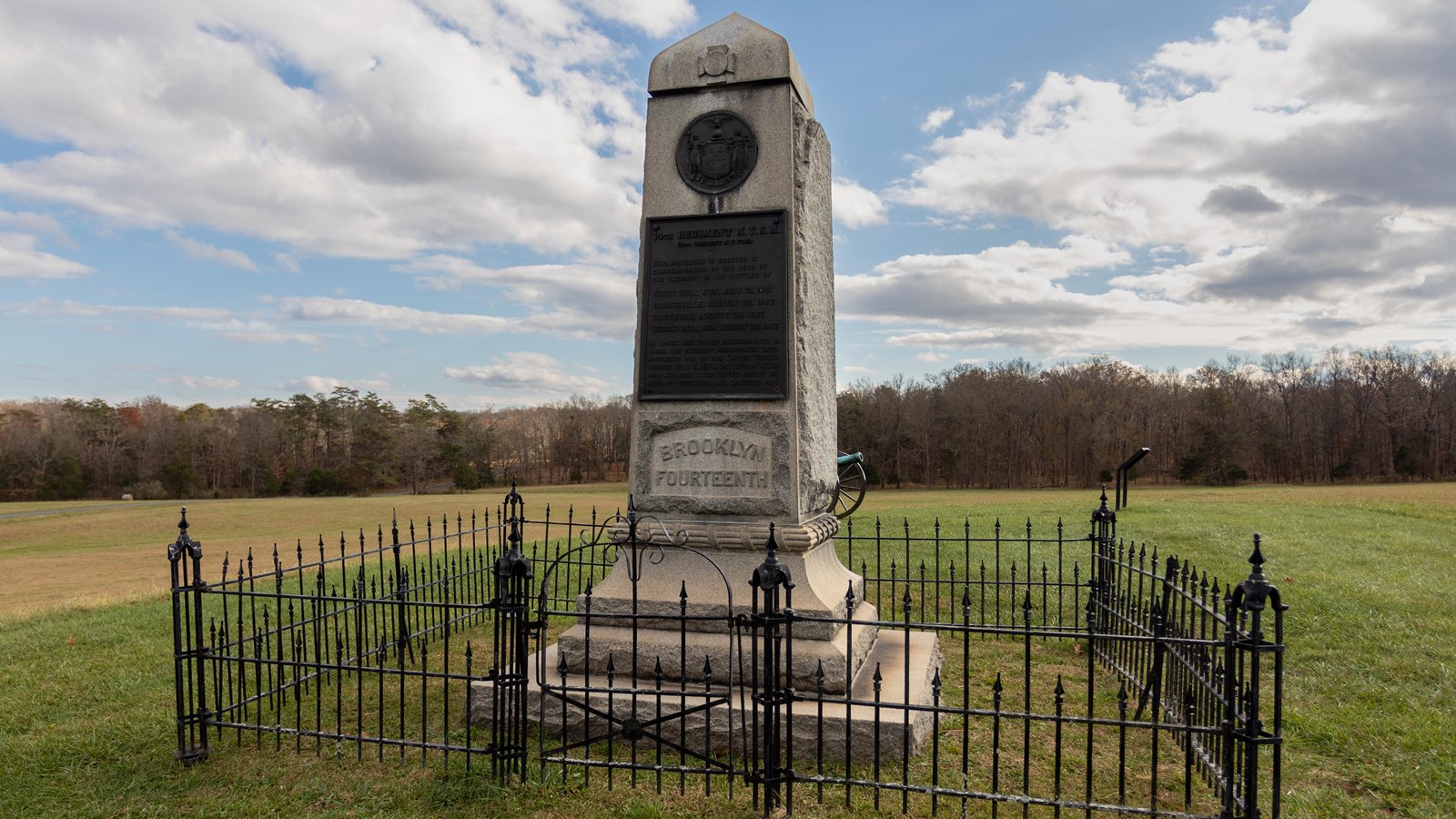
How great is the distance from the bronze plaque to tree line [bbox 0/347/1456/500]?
40621 mm

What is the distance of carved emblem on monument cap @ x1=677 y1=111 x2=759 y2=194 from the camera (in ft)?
18.8

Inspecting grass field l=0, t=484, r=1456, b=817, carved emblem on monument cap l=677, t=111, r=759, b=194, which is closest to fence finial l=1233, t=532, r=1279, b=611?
grass field l=0, t=484, r=1456, b=817

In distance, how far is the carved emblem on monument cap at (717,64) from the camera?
227 inches

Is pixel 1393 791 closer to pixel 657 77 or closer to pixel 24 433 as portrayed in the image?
pixel 657 77

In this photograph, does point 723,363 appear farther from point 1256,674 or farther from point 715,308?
point 1256,674

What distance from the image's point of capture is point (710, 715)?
15.8 feet

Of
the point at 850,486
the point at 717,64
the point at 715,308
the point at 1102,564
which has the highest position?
the point at 717,64

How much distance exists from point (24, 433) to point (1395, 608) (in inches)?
2801

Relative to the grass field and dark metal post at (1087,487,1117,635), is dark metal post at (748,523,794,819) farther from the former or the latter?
dark metal post at (1087,487,1117,635)

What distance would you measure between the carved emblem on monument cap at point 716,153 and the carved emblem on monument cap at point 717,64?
258mm

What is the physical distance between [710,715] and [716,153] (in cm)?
382

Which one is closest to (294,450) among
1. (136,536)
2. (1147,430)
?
(136,536)

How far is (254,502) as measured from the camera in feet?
131

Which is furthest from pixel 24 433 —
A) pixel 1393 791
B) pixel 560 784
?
pixel 1393 791
